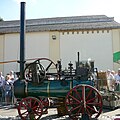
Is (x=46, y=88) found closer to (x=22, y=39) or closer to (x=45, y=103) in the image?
(x=45, y=103)

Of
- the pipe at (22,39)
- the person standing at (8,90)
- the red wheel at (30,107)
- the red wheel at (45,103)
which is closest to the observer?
the red wheel at (30,107)

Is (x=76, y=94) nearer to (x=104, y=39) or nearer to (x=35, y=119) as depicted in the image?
(x=35, y=119)

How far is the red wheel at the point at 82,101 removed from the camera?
A: 259 inches

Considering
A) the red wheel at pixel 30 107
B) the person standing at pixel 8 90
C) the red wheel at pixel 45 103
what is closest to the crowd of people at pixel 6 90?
the person standing at pixel 8 90

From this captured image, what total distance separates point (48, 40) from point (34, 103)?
10.8 m

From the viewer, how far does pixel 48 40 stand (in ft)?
57.9

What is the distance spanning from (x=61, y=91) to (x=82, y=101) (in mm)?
747

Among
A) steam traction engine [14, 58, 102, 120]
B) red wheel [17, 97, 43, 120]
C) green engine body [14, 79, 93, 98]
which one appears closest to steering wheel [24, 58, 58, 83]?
steam traction engine [14, 58, 102, 120]

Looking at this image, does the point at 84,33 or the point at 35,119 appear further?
the point at 84,33

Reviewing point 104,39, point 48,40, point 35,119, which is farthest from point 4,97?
point 104,39

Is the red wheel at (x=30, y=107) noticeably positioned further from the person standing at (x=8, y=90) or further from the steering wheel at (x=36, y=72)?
the person standing at (x=8, y=90)

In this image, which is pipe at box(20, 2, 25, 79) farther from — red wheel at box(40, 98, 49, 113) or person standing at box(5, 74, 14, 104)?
person standing at box(5, 74, 14, 104)

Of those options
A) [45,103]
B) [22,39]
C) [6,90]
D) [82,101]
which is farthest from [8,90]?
[82,101]

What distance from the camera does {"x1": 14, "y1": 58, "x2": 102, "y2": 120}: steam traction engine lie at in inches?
263
